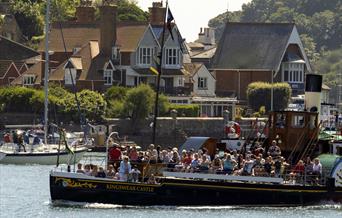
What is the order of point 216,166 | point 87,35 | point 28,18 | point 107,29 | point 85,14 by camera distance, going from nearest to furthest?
point 216,166, point 107,29, point 87,35, point 85,14, point 28,18

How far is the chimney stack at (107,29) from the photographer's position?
131m

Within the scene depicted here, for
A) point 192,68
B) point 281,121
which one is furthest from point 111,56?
point 281,121

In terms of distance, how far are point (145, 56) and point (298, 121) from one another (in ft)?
237

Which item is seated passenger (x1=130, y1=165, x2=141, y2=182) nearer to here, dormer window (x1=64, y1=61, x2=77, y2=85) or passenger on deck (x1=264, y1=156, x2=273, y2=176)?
passenger on deck (x1=264, y1=156, x2=273, y2=176)

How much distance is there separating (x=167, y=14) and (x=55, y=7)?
334 feet

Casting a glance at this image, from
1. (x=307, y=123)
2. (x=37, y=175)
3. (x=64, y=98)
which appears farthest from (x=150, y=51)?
(x=307, y=123)

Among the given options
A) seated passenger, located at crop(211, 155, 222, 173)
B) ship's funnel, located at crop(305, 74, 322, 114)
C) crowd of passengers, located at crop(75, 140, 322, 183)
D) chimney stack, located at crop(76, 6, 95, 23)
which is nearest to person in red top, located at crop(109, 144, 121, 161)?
crowd of passengers, located at crop(75, 140, 322, 183)

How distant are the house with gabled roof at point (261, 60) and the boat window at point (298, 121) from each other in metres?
80.5

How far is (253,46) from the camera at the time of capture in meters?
145

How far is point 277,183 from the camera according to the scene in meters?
58.6

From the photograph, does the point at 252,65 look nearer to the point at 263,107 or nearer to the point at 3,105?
the point at 263,107

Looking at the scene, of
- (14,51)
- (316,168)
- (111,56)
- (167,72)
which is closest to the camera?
(316,168)

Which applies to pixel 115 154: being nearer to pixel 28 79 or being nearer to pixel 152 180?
pixel 152 180

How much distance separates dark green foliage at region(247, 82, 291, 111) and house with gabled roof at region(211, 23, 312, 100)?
653 cm
